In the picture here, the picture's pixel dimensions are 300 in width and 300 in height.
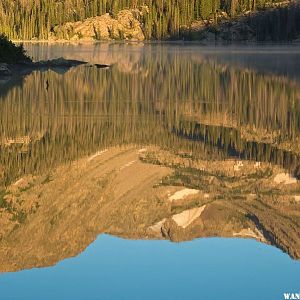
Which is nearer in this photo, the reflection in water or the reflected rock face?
the reflected rock face

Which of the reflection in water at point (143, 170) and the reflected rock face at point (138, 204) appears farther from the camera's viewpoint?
the reflection in water at point (143, 170)

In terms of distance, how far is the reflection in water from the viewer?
21594 millimetres

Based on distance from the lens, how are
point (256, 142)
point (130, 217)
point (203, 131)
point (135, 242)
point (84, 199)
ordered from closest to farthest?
point (135, 242) < point (130, 217) < point (84, 199) < point (256, 142) < point (203, 131)

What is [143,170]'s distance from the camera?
30406 mm

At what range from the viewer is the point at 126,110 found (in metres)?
43.3

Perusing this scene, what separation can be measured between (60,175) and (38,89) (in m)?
27.9

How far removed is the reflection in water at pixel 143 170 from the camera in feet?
70.8

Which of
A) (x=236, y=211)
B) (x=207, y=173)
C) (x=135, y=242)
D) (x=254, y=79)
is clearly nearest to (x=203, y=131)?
(x=207, y=173)

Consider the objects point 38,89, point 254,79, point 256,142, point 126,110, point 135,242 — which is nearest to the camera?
point 135,242

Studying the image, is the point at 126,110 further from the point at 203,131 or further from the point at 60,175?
the point at 60,175

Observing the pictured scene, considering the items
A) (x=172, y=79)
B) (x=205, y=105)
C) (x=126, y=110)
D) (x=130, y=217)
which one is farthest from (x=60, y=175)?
(x=172, y=79)

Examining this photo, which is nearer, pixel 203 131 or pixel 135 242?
pixel 135 242

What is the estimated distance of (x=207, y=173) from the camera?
2970 cm

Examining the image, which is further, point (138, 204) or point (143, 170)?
point (143, 170)
